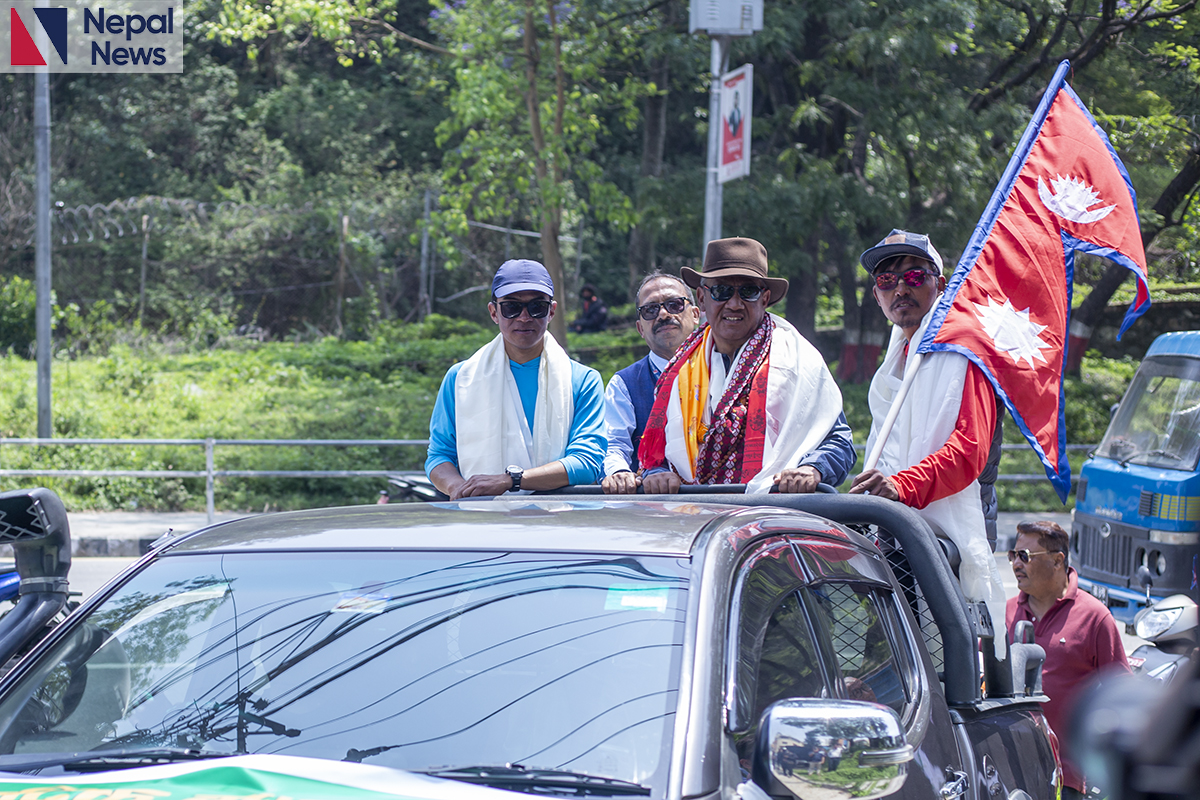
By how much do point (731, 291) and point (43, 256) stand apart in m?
12.1

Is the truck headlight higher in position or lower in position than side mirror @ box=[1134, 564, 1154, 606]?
higher

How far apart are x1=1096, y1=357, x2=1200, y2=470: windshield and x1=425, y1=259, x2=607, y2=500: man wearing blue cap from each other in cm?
539

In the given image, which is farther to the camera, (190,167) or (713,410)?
(190,167)

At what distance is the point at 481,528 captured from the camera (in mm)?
2822

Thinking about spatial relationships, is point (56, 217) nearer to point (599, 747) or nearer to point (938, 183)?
point (938, 183)

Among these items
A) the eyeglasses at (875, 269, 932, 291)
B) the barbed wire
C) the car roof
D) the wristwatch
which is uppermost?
the barbed wire

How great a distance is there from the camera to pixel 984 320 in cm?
445

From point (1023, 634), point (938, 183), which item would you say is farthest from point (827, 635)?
point (938, 183)

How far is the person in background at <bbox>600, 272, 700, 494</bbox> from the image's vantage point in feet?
15.7

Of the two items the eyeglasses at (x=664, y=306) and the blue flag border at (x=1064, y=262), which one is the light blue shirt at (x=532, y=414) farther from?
the blue flag border at (x=1064, y=262)

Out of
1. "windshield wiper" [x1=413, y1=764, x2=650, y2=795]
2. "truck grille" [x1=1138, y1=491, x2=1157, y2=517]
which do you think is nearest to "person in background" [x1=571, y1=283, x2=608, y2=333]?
"truck grille" [x1=1138, y1=491, x2=1157, y2=517]

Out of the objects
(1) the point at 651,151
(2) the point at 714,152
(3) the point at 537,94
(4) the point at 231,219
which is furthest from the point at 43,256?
(4) the point at 231,219

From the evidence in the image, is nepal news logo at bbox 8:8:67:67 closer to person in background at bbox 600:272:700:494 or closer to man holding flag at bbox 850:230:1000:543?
person in background at bbox 600:272:700:494

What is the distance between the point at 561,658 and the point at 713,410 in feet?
7.07
